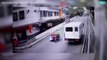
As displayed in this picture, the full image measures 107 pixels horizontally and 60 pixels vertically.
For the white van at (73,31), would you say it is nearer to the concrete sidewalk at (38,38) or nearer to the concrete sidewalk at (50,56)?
the concrete sidewalk at (38,38)

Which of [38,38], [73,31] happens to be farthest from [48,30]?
[73,31]

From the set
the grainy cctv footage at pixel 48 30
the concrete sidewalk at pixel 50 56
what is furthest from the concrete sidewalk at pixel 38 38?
the concrete sidewalk at pixel 50 56

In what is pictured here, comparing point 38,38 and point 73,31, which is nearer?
point 73,31

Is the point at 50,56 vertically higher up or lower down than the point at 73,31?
lower down

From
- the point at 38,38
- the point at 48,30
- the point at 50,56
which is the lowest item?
the point at 50,56

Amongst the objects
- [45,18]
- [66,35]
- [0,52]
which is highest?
[45,18]

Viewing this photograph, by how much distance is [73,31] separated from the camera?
3430 mm

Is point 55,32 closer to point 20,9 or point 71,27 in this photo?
point 71,27

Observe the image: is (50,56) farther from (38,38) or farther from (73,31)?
(73,31)

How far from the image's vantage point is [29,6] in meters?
3.49

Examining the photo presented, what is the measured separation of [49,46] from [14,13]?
0.63 m

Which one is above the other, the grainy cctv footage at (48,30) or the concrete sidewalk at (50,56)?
the grainy cctv footage at (48,30)

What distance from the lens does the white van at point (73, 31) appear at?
343 centimetres

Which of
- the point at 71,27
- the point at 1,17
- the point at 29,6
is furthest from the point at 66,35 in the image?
the point at 1,17
